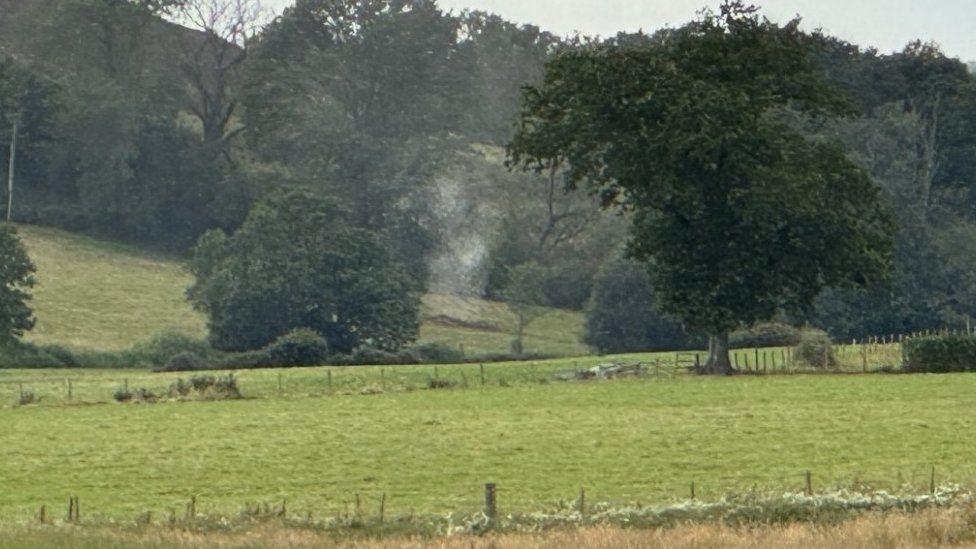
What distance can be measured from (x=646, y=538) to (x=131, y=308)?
349 ft

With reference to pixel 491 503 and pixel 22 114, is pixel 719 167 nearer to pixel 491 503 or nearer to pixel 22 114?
pixel 491 503

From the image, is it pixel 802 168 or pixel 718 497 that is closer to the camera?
pixel 718 497

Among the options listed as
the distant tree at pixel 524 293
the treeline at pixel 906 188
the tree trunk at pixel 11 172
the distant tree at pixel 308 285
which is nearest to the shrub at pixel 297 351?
the distant tree at pixel 308 285

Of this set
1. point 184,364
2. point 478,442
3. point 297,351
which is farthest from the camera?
point 297,351

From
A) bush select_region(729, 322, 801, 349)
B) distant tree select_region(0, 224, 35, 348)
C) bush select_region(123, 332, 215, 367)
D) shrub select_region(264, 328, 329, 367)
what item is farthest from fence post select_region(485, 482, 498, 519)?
bush select_region(123, 332, 215, 367)

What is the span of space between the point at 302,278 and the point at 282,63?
59678 millimetres

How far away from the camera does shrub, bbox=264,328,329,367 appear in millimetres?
100625

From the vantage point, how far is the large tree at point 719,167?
81.6 m

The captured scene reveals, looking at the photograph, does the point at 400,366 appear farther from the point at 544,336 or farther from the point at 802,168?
the point at 544,336

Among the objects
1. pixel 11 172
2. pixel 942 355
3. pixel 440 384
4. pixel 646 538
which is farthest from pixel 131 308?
pixel 646 538

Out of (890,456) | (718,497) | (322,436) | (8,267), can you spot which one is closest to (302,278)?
(8,267)

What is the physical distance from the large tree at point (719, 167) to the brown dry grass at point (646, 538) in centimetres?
4520

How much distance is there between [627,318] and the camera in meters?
127

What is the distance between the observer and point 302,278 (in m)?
118
